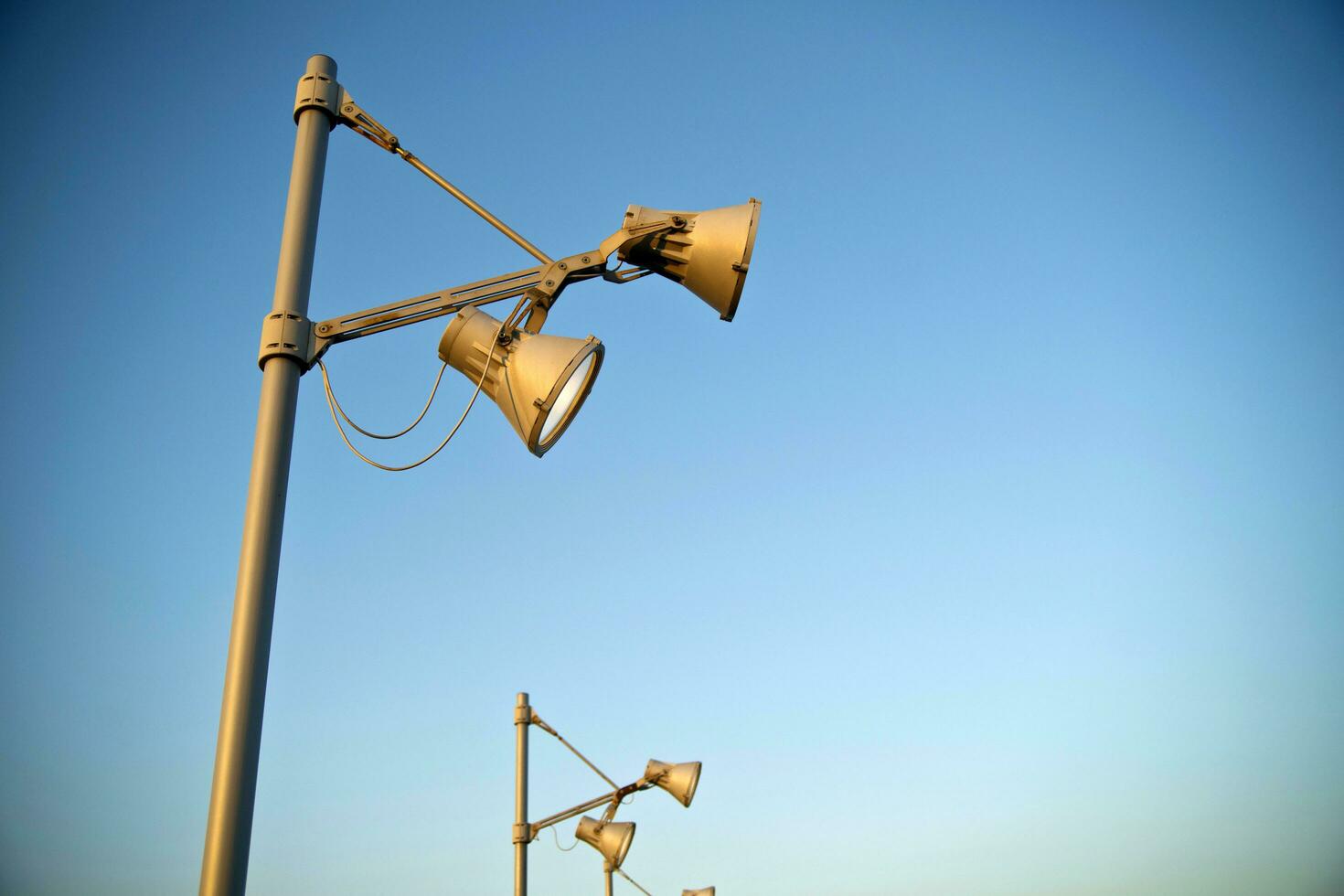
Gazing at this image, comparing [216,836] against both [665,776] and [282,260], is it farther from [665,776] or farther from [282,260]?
[665,776]

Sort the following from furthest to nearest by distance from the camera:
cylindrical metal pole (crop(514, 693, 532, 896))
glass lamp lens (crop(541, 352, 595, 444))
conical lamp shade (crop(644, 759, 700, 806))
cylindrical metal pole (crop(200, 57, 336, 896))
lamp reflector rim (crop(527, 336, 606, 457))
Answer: conical lamp shade (crop(644, 759, 700, 806))
cylindrical metal pole (crop(514, 693, 532, 896))
glass lamp lens (crop(541, 352, 595, 444))
lamp reflector rim (crop(527, 336, 606, 457))
cylindrical metal pole (crop(200, 57, 336, 896))

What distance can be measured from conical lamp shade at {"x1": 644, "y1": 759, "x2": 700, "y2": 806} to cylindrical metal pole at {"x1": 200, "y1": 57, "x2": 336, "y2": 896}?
305 inches

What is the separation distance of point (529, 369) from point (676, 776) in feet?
25.1

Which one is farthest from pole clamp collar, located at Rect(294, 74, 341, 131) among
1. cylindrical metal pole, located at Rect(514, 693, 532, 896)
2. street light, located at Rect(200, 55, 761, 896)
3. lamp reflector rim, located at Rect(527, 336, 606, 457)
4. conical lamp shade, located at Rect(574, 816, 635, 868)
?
conical lamp shade, located at Rect(574, 816, 635, 868)

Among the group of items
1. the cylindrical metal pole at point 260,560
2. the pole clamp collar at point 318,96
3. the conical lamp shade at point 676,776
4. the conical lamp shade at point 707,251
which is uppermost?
the pole clamp collar at point 318,96

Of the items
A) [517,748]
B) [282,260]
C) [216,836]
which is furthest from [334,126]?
[517,748]

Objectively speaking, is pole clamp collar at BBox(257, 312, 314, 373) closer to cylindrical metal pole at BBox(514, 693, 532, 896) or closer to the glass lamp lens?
the glass lamp lens

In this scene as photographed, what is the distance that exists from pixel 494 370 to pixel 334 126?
113 cm

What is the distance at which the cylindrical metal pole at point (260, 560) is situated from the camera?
9.33ft

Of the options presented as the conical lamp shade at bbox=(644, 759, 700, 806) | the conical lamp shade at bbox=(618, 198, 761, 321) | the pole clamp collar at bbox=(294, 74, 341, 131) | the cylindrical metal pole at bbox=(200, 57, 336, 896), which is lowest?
the cylindrical metal pole at bbox=(200, 57, 336, 896)

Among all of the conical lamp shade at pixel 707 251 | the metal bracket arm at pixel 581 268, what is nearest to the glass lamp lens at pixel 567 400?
the metal bracket arm at pixel 581 268

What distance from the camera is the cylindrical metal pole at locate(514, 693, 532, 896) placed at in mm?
8680

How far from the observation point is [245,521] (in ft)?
10.6

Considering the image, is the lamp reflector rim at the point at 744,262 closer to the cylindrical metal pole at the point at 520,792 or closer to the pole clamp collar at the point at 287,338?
the pole clamp collar at the point at 287,338
